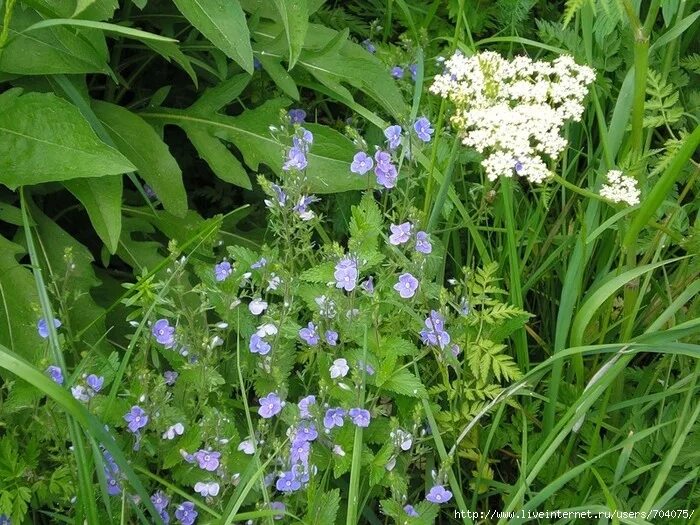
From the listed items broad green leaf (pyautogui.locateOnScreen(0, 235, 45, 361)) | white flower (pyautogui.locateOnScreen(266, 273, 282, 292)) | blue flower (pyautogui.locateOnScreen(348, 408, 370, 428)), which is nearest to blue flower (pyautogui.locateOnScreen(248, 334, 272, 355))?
white flower (pyautogui.locateOnScreen(266, 273, 282, 292))

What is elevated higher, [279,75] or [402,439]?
[279,75]

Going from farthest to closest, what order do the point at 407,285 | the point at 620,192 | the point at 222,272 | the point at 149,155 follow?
the point at 149,155 → the point at 222,272 → the point at 407,285 → the point at 620,192

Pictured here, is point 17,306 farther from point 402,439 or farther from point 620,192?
point 620,192

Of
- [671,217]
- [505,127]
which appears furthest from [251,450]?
[671,217]

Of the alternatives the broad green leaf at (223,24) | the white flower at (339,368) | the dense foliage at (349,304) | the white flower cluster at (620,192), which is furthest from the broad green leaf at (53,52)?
the white flower cluster at (620,192)

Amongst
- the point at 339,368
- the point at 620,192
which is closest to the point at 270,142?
the point at 339,368

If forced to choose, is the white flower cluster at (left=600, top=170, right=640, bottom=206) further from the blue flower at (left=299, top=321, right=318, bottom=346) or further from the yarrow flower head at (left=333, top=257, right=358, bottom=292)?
→ the blue flower at (left=299, top=321, right=318, bottom=346)
